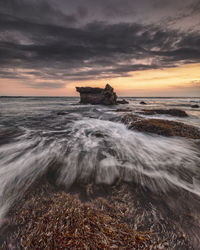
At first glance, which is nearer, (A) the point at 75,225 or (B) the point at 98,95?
(A) the point at 75,225

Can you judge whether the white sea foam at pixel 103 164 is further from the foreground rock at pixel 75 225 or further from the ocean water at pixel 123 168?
the foreground rock at pixel 75 225

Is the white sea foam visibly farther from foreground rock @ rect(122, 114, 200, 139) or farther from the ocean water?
foreground rock @ rect(122, 114, 200, 139)

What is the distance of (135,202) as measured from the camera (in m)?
1.90

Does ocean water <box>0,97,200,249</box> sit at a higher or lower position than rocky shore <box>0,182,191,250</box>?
lower

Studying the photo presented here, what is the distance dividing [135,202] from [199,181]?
1.79 m

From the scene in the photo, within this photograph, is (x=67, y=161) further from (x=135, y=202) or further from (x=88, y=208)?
(x=135, y=202)

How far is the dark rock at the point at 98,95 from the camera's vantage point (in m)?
31.6

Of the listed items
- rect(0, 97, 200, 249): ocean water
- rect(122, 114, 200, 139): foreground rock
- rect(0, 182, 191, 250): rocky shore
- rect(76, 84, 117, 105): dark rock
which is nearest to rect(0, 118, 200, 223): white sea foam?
rect(0, 97, 200, 249): ocean water

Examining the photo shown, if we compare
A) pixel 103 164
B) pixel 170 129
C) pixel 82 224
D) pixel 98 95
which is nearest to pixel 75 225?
pixel 82 224

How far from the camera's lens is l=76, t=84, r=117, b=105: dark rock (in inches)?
1244

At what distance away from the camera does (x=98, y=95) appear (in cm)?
3472

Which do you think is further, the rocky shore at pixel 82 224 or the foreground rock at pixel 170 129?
the foreground rock at pixel 170 129

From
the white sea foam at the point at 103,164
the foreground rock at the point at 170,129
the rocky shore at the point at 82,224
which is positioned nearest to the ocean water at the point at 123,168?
the white sea foam at the point at 103,164

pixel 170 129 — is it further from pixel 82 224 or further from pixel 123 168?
pixel 82 224
